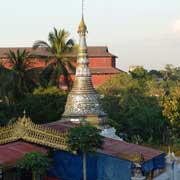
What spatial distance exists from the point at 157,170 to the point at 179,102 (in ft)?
55.9

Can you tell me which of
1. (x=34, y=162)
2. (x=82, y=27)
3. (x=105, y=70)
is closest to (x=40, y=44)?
(x=82, y=27)

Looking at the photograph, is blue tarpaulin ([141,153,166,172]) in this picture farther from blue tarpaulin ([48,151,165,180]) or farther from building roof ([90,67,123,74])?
building roof ([90,67,123,74])

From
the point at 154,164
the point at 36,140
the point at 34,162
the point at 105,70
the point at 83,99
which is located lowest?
the point at 154,164

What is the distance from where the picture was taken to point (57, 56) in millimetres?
38406

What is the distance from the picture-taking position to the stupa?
21.8 metres

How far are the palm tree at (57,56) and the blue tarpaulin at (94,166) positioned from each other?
20.3 meters

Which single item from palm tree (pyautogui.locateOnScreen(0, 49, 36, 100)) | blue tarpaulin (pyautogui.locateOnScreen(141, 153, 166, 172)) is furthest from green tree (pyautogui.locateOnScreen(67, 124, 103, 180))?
palm tree (pyautogui.locateOnScreen(0, 49, 36, 100))

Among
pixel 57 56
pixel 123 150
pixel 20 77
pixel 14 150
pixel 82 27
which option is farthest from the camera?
pixel 57 56

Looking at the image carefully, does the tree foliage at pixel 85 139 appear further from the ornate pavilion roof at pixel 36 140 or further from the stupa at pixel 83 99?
the stupa at pixel 83 99

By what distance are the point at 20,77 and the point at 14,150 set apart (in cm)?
1932

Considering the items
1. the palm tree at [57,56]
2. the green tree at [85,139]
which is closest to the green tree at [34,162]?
the green tree at [85,139]

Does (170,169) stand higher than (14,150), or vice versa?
(14,150)

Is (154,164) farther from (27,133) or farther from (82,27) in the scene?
(82,27)

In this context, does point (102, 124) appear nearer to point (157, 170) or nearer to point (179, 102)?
point (157, 170)
